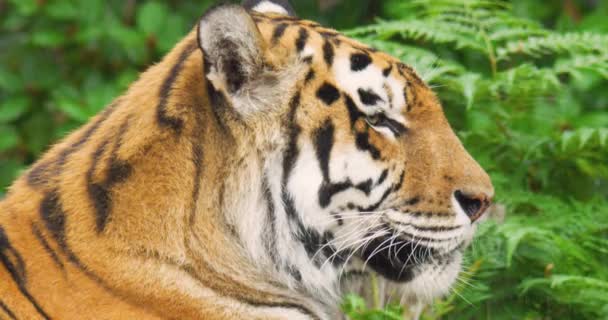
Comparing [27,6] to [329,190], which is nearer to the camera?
[329,190]

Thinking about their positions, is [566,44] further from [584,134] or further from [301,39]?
[301,39]

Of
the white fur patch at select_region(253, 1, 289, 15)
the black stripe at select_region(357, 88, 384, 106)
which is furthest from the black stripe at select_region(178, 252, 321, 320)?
the white fur patch at select_region(253, 1, 289, 15)

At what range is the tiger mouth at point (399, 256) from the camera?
2.97 metres

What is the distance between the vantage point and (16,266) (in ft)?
8.82

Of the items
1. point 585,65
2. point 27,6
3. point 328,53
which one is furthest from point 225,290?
point 27,6

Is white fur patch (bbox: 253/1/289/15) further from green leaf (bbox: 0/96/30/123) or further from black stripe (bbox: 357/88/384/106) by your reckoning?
green leaf (bbox: 0/96/30/123)

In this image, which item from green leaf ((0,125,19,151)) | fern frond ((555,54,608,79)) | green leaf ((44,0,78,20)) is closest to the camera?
fern frond ((555,54,608,79))

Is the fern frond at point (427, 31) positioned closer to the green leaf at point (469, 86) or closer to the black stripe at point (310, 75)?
the green leaf at point (469, 86)

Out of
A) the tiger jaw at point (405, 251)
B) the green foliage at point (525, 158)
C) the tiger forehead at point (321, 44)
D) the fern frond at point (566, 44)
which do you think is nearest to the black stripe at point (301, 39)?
the tiger forehead at point (321, 44)

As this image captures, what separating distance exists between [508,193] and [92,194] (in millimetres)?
1496

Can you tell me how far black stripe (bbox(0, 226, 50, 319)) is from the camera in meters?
2.64

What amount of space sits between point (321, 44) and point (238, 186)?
440mm

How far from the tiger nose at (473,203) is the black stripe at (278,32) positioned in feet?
2.02

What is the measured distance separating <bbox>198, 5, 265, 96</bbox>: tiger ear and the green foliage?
0.85 meters
